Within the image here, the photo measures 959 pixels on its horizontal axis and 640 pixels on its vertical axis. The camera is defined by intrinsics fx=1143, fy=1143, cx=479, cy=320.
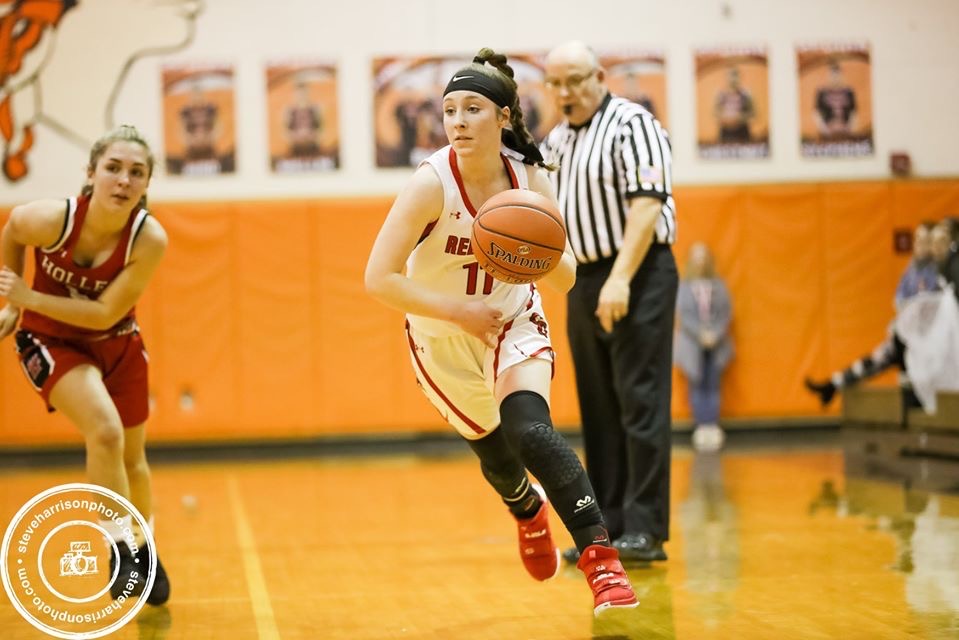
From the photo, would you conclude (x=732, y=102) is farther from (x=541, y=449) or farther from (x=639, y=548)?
(x=541, y=449)

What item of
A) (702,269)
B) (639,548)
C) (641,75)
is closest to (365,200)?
(641,75)

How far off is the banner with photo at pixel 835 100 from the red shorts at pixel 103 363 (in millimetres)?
9956

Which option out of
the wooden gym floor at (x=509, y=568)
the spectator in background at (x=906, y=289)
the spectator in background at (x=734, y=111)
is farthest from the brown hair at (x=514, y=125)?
the spectator in background at (x=734, y=111)

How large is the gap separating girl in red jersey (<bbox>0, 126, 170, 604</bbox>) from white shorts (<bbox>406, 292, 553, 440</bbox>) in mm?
1092

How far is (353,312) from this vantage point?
1216 centimetres

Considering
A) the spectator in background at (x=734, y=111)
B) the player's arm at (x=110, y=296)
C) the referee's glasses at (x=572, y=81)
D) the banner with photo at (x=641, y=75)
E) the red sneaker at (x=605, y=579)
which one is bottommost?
the red sneaker at (x=605, y=579)

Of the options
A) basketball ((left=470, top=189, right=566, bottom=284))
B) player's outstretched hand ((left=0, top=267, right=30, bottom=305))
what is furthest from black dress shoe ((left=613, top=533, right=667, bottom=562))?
player's outstretched hand ((left=0, top=267, right=30, bottom=305))

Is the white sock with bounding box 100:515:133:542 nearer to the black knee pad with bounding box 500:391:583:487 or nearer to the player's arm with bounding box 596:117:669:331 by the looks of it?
the black knee pad with bounding box 500:391:583:487

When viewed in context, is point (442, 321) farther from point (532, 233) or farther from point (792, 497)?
point (792, 497)

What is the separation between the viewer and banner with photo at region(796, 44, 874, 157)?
41.8ft

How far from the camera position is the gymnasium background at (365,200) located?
12.1m

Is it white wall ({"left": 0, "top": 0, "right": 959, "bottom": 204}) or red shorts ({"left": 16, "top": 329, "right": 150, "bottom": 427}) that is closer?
red shorts ({"left": 16, "top": 329, "right": 150, "bottom": 427})

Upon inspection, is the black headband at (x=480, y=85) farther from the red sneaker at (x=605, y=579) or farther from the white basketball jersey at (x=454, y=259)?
the red sneaker at (x=605, y=579)

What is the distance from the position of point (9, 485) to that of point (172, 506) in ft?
8.03
